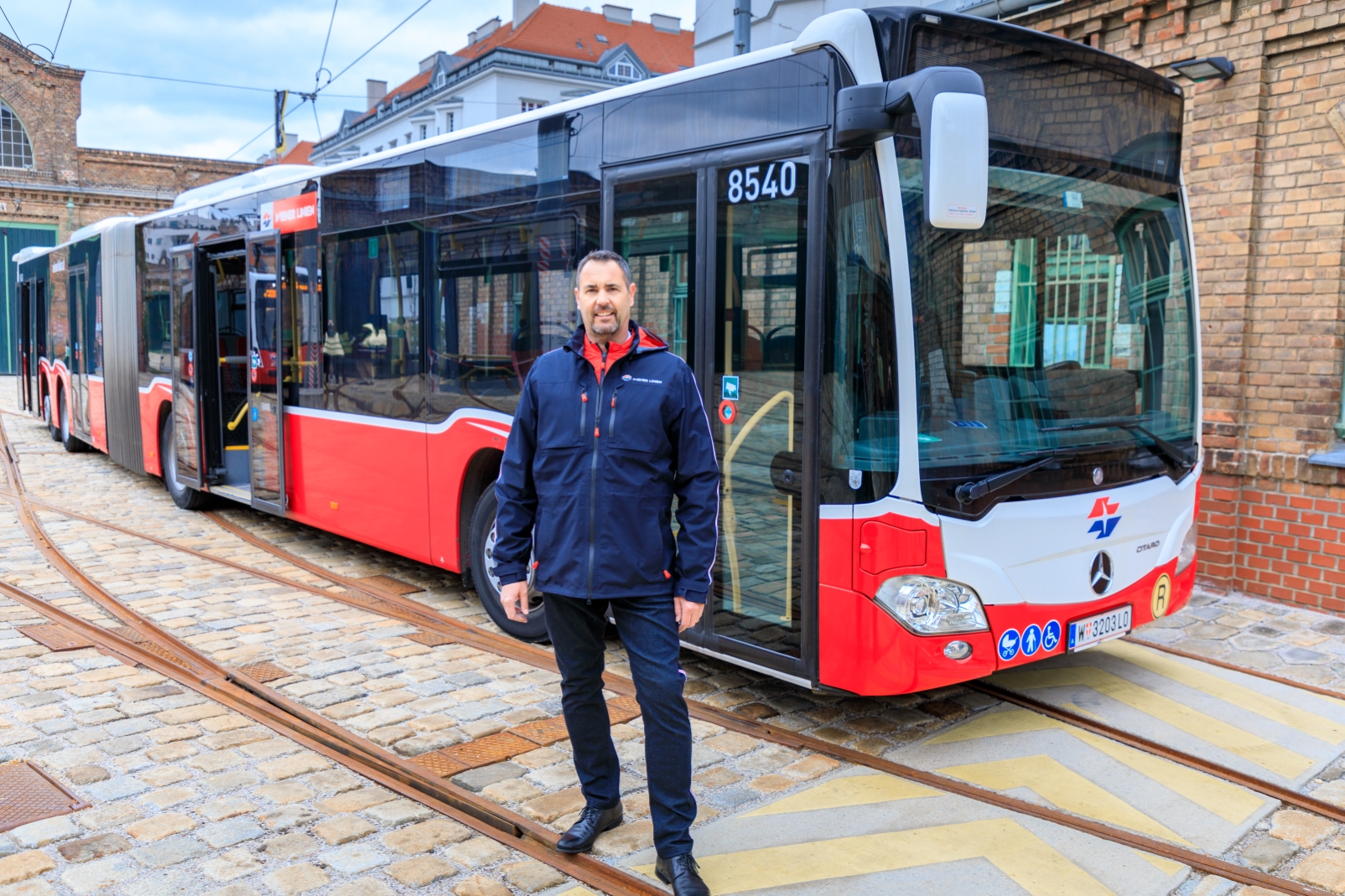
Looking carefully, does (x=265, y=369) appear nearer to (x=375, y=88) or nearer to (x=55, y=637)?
(x=55, y=637)

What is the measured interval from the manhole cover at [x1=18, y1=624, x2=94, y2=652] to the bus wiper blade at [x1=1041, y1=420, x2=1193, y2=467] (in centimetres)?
520

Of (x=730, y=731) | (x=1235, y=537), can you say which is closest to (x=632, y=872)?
(x=730, y=731)

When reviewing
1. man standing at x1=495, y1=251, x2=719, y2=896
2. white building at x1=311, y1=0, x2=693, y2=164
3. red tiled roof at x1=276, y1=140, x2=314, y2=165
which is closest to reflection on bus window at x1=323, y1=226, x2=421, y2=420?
man standing at x1=495, y1=251, x2=719, y2=896

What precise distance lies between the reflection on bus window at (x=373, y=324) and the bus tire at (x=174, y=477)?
11.9 feet

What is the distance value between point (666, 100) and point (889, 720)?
306 centimetres

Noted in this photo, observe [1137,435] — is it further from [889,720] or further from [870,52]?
→ [870,52]

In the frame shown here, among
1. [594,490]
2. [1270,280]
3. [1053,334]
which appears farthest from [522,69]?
[594,490]

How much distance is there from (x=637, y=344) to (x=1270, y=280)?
5.83 m

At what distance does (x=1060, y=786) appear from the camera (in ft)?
14.3

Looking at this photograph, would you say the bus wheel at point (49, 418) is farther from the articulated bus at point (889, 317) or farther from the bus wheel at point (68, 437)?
the articulated bus at point (889, 317)

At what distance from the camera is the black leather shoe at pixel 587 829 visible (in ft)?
12.1

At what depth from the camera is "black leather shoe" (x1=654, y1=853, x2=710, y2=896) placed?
11.0 feet

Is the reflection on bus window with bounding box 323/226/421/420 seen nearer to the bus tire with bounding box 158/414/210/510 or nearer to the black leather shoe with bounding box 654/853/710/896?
the bus tire with bounding box 158/414/210/510

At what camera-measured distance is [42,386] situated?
18.9m
